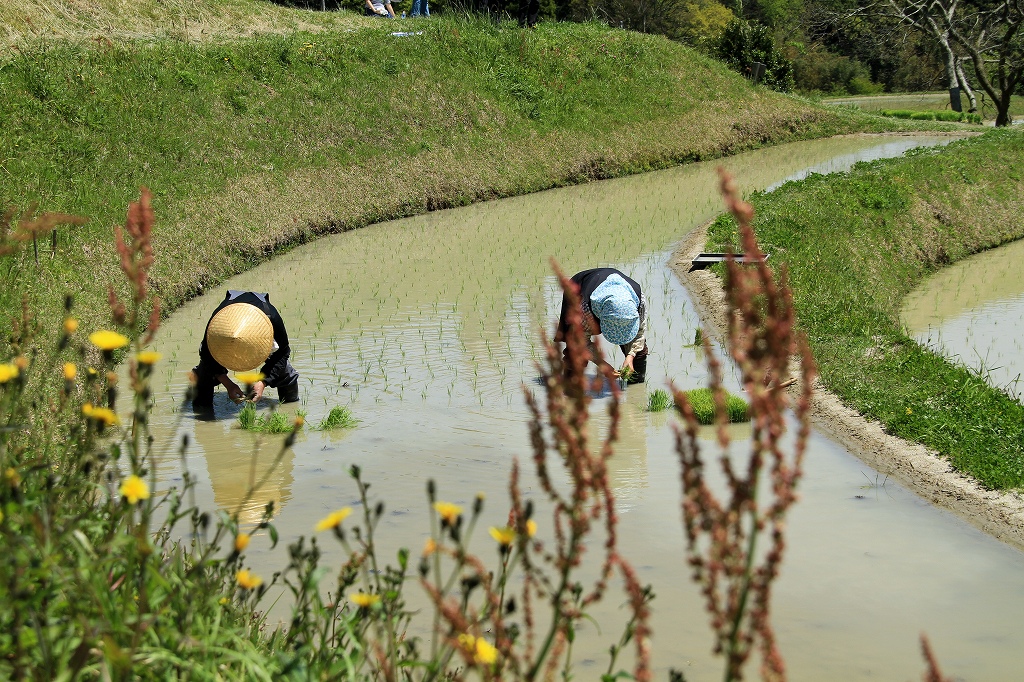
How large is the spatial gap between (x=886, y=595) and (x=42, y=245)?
27.5 ft

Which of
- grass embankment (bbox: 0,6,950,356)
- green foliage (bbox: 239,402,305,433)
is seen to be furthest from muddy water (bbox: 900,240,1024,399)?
grass embankment (bbox: 0,6,950,356)

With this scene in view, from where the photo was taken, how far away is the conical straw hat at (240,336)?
292 inches

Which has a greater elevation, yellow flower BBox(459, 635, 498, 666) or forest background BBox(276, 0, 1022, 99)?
forest background BBox(276, 0, 1022, 99)

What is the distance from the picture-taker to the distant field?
141 ft

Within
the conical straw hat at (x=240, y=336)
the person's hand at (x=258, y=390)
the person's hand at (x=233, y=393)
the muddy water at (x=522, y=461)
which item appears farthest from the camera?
the person's hand at (x=233, y=393)

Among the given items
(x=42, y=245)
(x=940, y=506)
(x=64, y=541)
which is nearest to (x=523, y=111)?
(x=42, y=245)

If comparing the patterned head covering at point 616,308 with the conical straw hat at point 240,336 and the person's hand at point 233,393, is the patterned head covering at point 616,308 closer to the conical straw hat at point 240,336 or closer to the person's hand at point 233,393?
the conical straw hat at point 240,336

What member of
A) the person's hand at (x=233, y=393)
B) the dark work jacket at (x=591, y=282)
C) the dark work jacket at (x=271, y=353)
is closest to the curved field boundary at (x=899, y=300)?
the dark work jacket at (x=591, y=282)

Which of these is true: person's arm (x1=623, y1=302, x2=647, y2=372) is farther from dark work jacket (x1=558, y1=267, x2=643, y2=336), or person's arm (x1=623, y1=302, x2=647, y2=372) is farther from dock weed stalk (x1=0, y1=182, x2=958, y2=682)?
dock weed stalk (x1=0, y1=182, x2=958, y2=682)

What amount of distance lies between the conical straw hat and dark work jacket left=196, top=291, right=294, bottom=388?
3.3 inches

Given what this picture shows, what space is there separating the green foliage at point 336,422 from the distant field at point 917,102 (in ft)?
121

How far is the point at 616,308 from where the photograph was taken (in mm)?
8070

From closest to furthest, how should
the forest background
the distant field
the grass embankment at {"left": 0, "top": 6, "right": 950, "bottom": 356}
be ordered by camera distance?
the grass embankment at {"left": 0, "top": 6, "right": 950, "bottom": 356} < the distant field < the forest background

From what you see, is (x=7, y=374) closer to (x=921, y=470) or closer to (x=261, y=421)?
(x=261, y=421)
